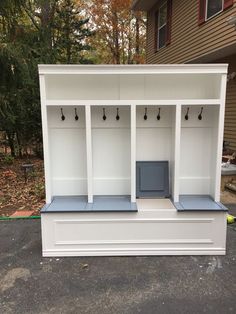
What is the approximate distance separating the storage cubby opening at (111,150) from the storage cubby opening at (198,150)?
66cm

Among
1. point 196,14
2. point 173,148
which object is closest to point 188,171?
point 173,148

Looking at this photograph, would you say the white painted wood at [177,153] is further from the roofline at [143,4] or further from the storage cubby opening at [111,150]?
the roofline at [143,4]

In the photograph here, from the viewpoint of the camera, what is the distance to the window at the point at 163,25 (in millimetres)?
8180

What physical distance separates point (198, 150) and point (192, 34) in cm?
469

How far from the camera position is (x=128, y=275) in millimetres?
2578

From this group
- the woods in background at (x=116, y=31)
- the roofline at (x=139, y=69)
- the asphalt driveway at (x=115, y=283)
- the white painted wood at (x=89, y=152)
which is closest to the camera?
the asphalt driveway at (x=115, y=283)

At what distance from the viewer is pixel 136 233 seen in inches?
115

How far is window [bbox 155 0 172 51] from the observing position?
818cm

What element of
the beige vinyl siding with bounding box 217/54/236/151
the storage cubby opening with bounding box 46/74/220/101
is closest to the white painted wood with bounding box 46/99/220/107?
the storage cubby opening with bounding box 46/74/220/101

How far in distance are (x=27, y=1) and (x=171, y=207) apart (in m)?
5.36

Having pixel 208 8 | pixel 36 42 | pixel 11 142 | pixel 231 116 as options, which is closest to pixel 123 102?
pixel 231 116

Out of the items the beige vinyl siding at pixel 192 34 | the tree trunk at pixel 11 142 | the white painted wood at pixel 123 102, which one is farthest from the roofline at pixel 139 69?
the tree trunk at pixel 11 142

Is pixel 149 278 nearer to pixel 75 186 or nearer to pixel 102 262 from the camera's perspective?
pixel 102 262

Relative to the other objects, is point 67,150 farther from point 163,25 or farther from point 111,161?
point 163,25
